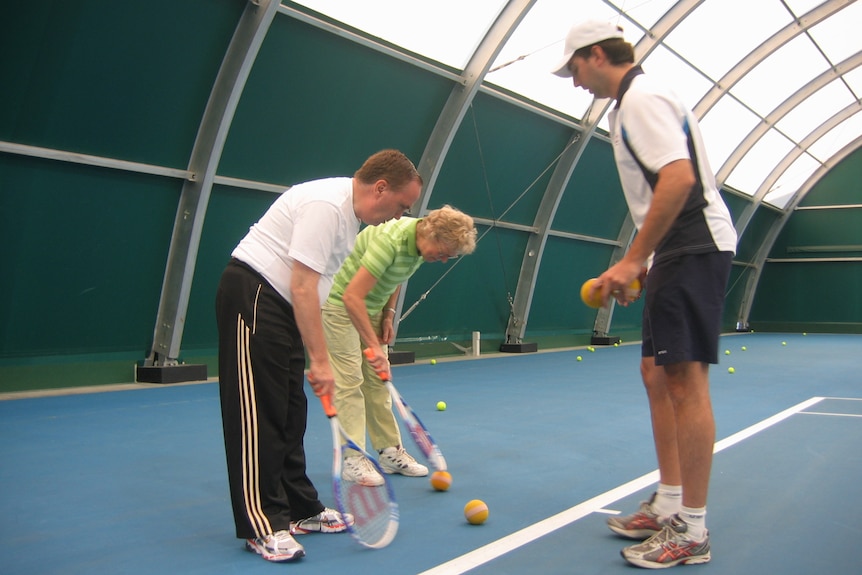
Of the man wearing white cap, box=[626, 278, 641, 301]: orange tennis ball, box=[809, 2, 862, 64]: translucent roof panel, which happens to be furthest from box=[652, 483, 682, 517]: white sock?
box=[809, 2, 862, 64]: translucent roof panel

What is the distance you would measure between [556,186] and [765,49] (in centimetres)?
511

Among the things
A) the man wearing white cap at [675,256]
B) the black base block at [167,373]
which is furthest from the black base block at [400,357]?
the man wearing white cap at [675,256]

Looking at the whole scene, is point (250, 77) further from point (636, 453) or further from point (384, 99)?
point (636, 453)

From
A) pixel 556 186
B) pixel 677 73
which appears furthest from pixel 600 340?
pixel 677 73

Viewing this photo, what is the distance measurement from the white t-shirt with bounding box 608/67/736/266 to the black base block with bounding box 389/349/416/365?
8.39m

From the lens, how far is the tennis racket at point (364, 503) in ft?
9.30

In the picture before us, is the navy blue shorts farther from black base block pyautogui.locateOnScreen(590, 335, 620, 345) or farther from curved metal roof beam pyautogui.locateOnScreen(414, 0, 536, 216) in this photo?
black base block pyautogui.locateOnScreen(590, 335, 620, 345)

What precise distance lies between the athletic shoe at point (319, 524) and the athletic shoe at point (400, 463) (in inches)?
41.1

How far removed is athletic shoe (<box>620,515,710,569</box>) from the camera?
2.73 meters

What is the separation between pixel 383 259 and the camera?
3.74 metres

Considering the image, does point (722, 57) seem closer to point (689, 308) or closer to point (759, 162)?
point (759, 162)

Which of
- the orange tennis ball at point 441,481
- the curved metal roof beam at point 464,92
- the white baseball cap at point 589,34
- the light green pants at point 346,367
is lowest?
the orange tennis ball at point 441,481

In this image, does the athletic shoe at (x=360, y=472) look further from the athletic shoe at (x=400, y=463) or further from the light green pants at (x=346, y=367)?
the athletic shoe at (x=400, y=463)

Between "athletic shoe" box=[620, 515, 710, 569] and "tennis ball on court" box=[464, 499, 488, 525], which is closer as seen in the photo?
"athletic shoe" box=[620, 515, 710, 569]
